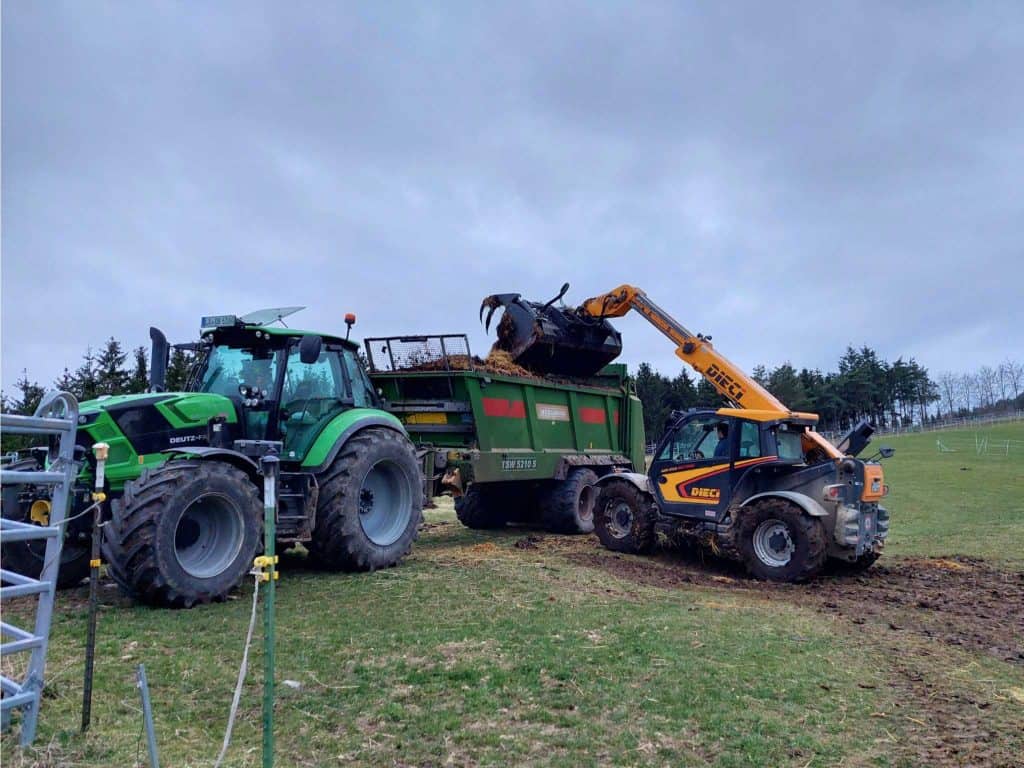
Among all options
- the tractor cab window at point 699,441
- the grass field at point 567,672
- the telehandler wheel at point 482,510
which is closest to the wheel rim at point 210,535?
the grass field at point 567,672

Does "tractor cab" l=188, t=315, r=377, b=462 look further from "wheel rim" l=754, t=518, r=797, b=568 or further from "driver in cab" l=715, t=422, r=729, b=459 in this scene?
"wheel rim" l=754, t=518, r=797, b=568

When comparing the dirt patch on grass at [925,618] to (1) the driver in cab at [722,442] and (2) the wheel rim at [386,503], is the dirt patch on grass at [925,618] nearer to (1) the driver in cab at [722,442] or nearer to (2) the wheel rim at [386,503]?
(1) the driver in cab at [722,442]

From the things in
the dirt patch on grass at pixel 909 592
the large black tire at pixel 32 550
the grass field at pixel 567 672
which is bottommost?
the dirt patch on grass at pixel 909 592

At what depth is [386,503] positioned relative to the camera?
9031 mm

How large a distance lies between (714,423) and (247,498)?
5.85m

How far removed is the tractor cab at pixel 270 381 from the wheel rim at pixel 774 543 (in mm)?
4971

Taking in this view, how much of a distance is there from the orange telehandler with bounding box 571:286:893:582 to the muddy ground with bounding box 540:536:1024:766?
358mm

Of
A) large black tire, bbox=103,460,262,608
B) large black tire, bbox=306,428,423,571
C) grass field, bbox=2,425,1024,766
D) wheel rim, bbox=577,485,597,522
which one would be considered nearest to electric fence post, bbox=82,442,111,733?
grass field, bbox=2,425,1024,766

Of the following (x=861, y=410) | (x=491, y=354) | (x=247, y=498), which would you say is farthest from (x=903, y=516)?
(x=861, y=410)

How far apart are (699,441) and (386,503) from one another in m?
4.10

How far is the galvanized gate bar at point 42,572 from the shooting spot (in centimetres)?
345

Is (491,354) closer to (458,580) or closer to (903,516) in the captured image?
(458,580)

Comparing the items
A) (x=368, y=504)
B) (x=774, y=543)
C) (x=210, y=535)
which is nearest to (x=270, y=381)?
(x=368, y=504)

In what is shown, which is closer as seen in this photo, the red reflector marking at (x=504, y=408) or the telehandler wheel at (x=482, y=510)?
the red reflector marking at (x=504, y=408)
